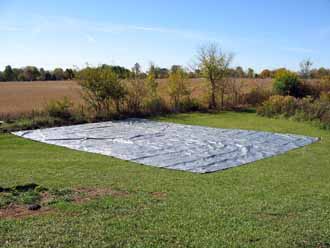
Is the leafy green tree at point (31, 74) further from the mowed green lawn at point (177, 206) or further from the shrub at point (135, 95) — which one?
the mowed green lawn at point (177, 206)

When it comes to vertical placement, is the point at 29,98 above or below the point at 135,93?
below

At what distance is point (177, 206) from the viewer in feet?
15.1

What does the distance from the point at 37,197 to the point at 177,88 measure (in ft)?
48.3

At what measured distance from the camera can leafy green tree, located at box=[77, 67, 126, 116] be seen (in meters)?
16.5

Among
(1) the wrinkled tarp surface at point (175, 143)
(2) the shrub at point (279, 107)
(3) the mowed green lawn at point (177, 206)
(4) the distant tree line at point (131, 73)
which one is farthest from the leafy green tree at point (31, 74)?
(3) the mowed green lawn at point (177, 206)

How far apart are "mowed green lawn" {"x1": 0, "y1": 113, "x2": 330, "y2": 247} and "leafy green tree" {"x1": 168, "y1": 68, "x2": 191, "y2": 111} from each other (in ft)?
35.8

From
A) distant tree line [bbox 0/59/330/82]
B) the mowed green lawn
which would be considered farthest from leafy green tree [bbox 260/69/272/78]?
the mowed green lawn

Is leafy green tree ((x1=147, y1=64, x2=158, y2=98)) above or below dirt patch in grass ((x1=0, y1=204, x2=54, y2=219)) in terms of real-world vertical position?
above

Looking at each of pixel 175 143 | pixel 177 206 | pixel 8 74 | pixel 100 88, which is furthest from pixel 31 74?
pixel 177 206

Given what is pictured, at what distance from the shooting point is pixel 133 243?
11.0 ft

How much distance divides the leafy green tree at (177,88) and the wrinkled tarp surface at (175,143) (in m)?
5.01

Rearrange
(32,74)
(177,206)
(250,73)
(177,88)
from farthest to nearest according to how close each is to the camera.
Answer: (32,74)
(250,73)
(177,88)
(177,206)

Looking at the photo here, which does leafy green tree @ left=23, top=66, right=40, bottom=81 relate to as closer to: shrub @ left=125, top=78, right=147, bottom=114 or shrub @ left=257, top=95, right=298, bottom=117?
shrub @ left=125, top=78, right=147, bottom=114

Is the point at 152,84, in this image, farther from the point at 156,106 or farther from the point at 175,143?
the point at 175,143
